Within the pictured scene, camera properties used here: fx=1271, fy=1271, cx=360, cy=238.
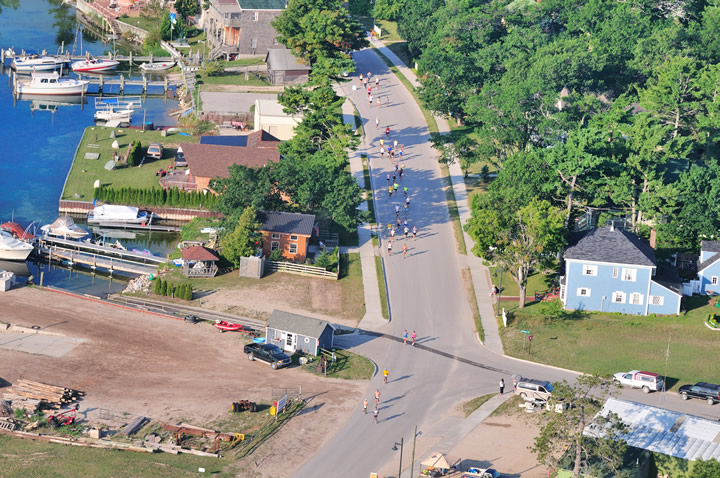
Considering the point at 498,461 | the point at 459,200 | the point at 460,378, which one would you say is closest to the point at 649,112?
the point at 459,200

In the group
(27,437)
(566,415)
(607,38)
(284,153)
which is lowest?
(27,437)

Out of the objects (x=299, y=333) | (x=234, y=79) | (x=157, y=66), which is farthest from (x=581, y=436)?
(x=157, y=66)

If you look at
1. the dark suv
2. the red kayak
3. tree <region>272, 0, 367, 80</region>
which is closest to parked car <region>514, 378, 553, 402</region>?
the dark suv

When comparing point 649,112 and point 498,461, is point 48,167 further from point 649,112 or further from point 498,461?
point 498,461

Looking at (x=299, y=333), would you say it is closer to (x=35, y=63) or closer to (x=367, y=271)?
(x=367, y=271)

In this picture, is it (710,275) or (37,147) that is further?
(37,147)

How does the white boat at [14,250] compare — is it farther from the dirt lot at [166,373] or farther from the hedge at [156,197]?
the hedge at [156,197]

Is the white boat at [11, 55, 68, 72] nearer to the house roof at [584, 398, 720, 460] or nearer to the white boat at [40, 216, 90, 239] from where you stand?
the white boat at [40, 216, 90, 239]
